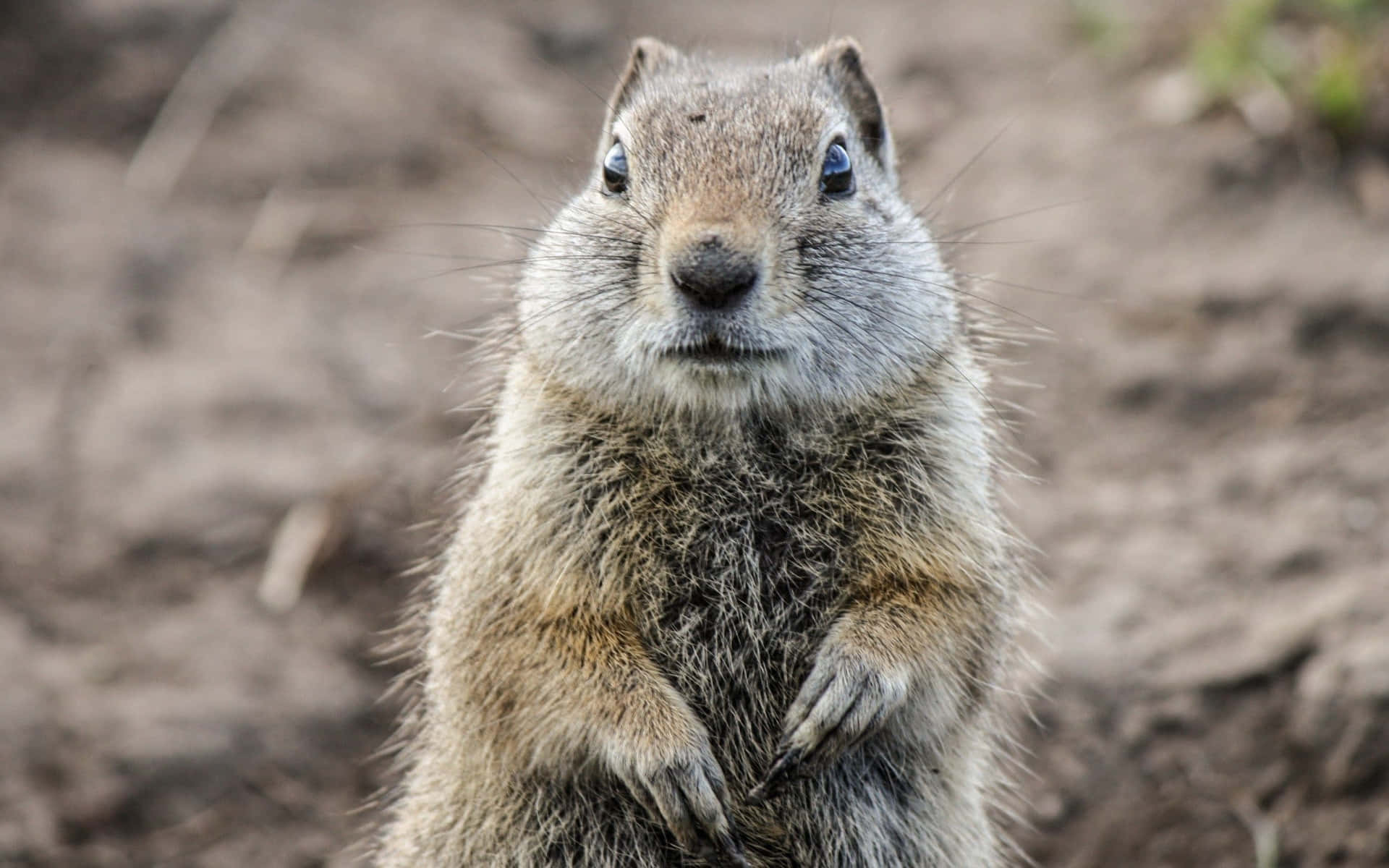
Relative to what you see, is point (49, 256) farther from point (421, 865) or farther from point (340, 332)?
point (421, 865)

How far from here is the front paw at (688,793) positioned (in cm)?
357

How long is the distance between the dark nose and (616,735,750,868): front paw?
3.68 feet

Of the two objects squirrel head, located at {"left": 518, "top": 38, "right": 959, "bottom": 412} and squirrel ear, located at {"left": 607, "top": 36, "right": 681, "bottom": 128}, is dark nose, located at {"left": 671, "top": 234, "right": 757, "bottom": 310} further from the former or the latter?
squirrel ear, located at {"left": 607, "top": 36, "right": 681, "bottom": 128}

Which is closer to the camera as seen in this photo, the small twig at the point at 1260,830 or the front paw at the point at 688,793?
the front paw at the point at 688,793

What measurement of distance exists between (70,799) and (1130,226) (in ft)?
17.6

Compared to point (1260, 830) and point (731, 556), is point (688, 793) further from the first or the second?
point (1260, 830)

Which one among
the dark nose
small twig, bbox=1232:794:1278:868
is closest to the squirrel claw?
the dark nose

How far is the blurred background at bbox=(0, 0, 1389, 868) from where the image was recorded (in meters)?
5.43

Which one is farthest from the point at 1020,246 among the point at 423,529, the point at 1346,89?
the point at 423,529

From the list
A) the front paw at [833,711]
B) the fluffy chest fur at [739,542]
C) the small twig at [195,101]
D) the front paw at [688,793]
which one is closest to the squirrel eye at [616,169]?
the fluffy chest fur at [739,542]

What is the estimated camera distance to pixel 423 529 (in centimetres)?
626

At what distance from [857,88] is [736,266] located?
61.5 inches

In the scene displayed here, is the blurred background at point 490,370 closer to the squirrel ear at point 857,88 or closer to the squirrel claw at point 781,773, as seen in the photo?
the squirrel ear at point 857,88

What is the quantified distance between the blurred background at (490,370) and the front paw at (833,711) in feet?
6.01
